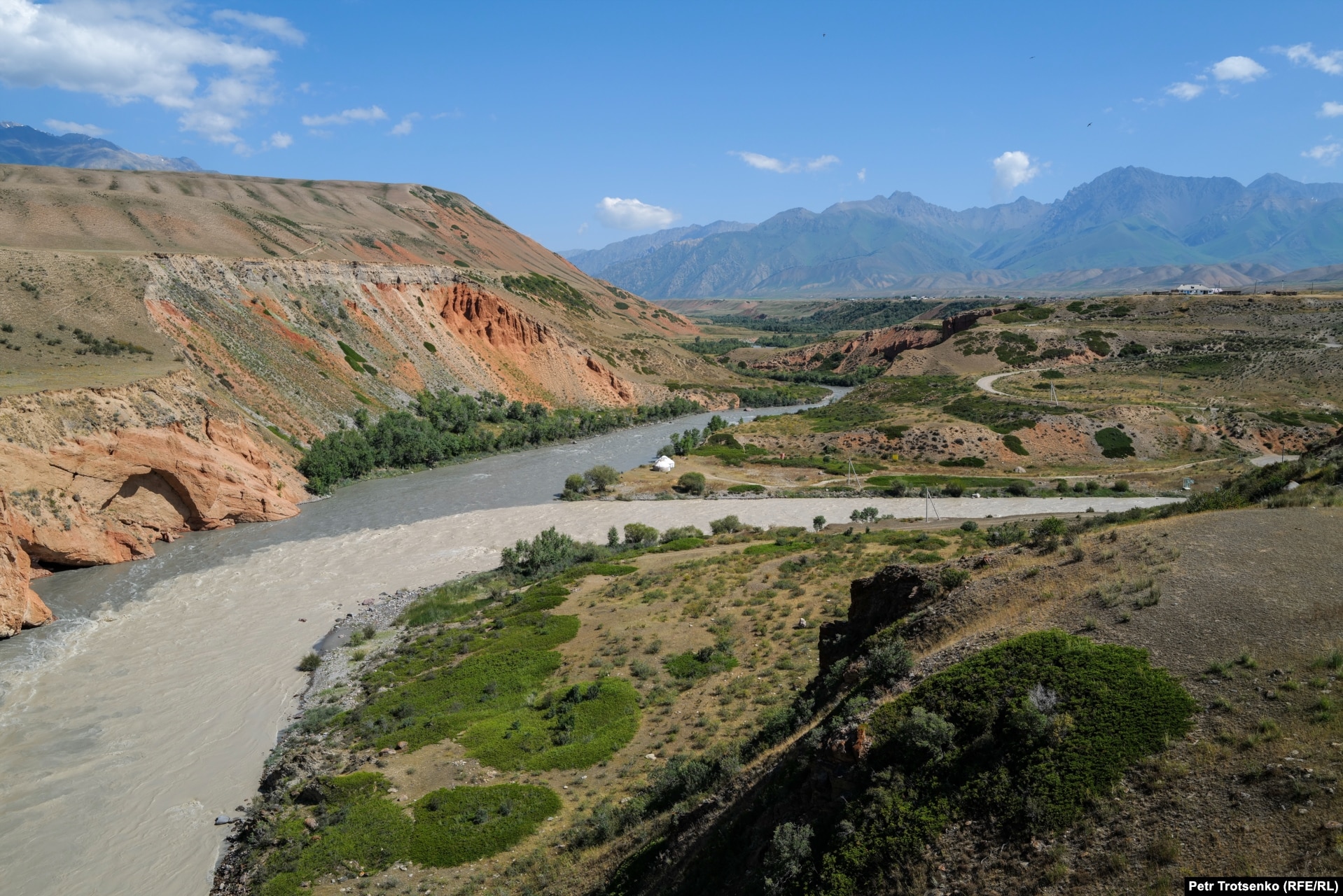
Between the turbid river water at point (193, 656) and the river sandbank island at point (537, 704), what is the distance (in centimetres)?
154

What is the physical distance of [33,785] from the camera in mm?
18469

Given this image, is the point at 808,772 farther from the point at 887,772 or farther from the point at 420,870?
the point at 420,870

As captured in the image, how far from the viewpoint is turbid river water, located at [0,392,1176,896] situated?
16672mm

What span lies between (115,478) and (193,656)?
47.5ft

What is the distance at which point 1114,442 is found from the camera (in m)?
51.0

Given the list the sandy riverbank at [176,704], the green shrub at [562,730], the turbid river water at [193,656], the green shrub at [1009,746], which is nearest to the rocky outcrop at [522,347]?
the turbid river water at [193,656]

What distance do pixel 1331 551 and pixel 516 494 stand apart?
43.2 metres

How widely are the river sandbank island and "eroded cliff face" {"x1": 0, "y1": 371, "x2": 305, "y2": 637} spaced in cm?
1370

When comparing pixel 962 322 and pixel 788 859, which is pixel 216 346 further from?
pixel 962 322

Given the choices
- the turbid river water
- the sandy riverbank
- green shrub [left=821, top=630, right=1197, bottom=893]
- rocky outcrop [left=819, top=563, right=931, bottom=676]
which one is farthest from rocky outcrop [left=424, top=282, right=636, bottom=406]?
green shrub [left=821, top=630, right=1197, bottom=893]

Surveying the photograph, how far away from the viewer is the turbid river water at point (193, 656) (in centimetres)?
1667

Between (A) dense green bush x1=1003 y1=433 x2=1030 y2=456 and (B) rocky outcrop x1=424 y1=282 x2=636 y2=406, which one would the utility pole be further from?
(B) rocky outcrop x1=424 y1=282 x2=636 y2=406

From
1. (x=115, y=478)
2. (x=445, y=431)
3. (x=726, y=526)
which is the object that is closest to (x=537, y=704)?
(x=726, y=526)

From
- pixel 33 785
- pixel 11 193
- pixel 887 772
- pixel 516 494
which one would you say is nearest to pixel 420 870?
pixel 887 772
